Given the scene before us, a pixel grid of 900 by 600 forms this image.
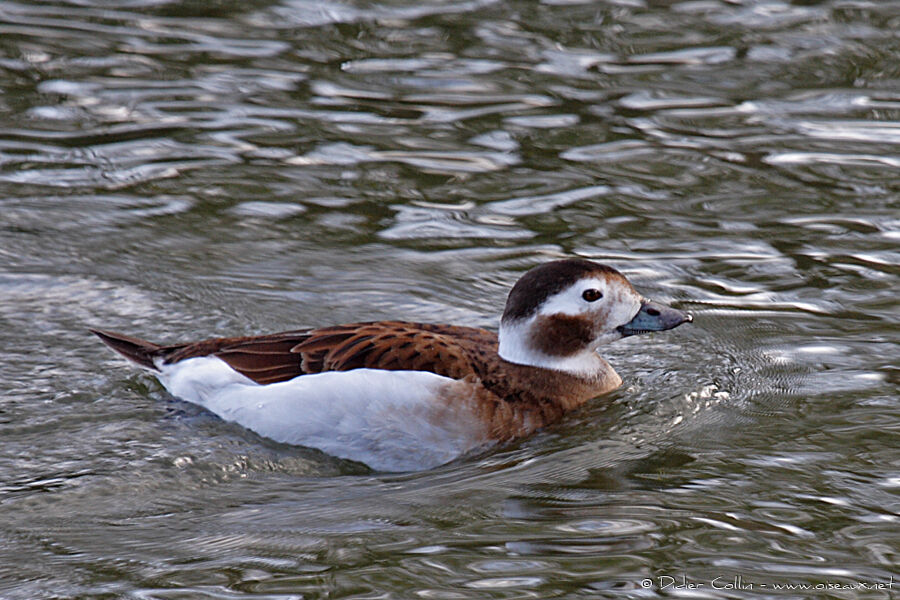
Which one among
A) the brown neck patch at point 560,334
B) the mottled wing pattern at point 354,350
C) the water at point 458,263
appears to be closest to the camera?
the water at point 458,263

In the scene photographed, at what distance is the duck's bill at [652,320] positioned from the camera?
741cm

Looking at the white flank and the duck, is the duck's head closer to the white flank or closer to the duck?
the duck

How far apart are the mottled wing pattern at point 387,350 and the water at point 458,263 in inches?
19.2

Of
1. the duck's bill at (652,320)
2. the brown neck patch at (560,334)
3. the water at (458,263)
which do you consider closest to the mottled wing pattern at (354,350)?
the brown neck patch at (560,334)

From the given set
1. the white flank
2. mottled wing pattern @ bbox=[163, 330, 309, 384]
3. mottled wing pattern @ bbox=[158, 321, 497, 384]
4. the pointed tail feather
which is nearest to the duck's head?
mottled wing pattern @ bbox=[158, 321, 497, 384]

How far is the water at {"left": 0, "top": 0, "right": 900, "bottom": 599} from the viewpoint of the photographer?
591 centimetres

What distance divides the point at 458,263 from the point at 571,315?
2129 mm

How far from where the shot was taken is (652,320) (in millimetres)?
7430

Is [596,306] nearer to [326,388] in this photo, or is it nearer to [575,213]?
[326,388]

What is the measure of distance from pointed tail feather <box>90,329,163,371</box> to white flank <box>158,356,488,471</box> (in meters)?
0.79

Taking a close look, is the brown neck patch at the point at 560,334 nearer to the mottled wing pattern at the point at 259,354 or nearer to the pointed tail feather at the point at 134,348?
the mottled wing pattern at the point at 259,354

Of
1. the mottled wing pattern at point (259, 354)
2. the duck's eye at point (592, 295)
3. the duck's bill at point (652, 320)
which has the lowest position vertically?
the mottled wing pattern at point (259, 354)

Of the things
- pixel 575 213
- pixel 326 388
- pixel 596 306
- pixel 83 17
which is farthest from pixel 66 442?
pixel 83 17

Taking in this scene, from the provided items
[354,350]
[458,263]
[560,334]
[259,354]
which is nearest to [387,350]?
[354,350]
